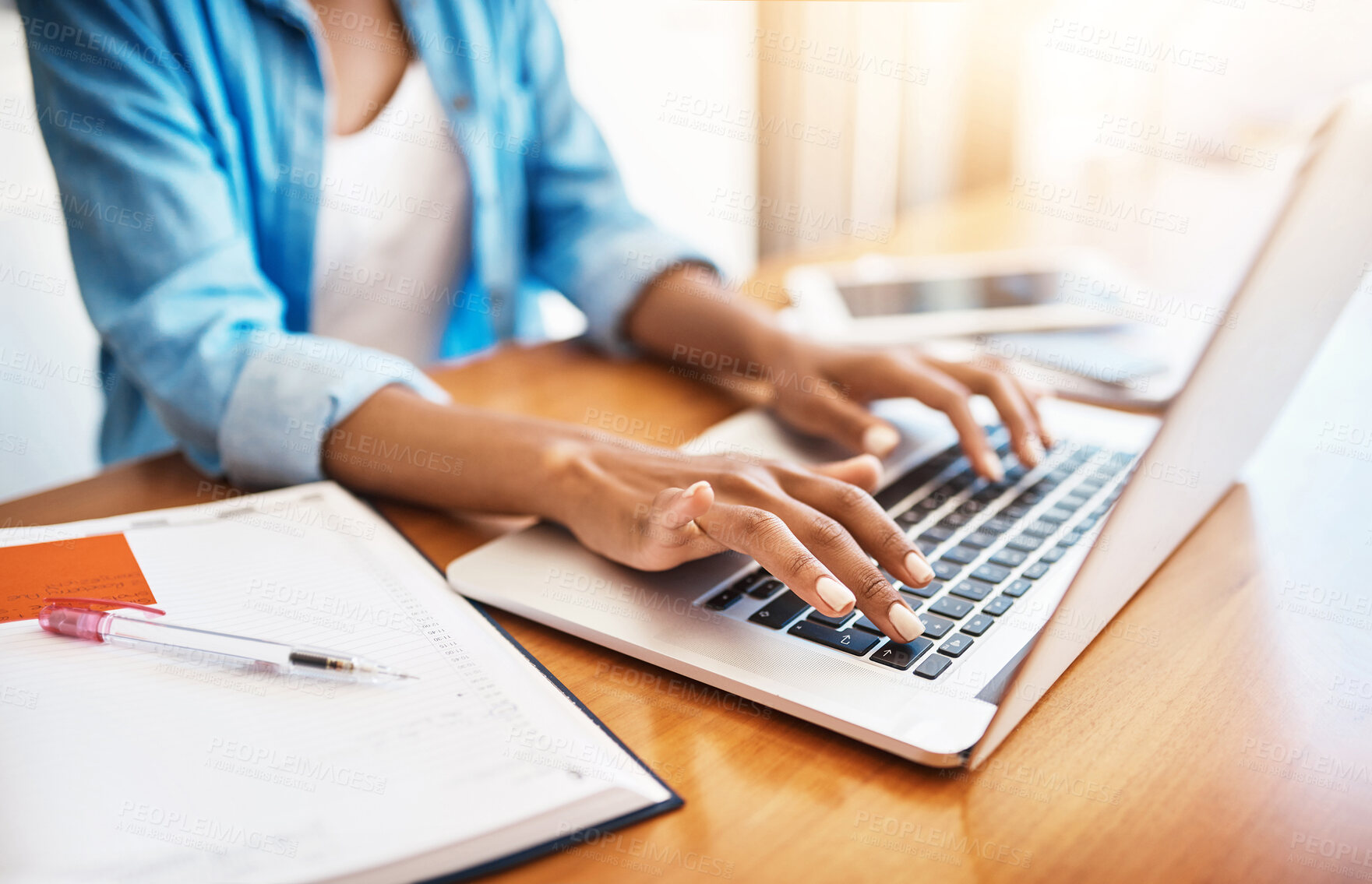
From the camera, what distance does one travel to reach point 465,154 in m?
1.07

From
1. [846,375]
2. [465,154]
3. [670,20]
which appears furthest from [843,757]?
[670,20]

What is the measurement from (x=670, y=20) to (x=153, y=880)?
8.51 feet

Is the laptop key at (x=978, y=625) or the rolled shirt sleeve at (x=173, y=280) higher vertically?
the rolled shirt sleeve at (x=173, y=280)

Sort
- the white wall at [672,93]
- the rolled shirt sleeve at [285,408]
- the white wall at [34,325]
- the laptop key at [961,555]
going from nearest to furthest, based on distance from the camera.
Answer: the laptop key at [961,555]
the rolled shirt sleeve at [285,408]
the white wall at [34,325]
the white wall at [672,93]

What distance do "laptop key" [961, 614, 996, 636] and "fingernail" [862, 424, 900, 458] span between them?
0.79 ft

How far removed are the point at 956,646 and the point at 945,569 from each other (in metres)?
0.09

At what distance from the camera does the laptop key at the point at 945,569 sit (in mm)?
562

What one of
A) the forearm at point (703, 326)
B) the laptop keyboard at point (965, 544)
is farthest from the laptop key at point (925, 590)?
the forearm at point (703, 326)

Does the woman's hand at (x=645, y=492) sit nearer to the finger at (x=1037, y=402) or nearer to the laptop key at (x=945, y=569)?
the laptop key at (x=945, y=569)

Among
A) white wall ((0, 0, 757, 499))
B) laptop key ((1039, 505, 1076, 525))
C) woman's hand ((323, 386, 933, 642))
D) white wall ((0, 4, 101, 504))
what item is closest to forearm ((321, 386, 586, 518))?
woman's hand ((323, 386, 933, 642))

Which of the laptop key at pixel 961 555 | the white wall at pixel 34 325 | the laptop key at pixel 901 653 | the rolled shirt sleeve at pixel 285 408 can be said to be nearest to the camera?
the laptop key at pixel 901 653

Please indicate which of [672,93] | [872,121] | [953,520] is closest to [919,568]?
[953,520]

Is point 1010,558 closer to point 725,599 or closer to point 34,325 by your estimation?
point 725,599

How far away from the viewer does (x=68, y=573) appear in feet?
1.81
